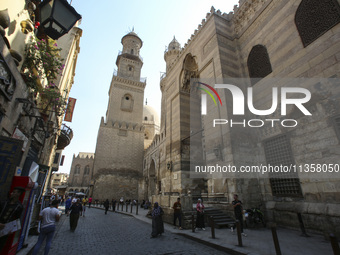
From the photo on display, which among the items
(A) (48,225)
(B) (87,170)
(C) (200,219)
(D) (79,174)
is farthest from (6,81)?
(D) (79,174)

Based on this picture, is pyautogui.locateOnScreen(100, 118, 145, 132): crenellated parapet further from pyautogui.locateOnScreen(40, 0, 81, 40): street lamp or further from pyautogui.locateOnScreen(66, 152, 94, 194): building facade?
pyautogui.locateOnScreen(40, 0, 81, 40): street lamp

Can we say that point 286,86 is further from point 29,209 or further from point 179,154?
point 29,209

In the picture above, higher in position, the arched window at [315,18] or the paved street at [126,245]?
the arched window at [315,18]

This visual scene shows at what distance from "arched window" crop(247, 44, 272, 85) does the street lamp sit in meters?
7.98

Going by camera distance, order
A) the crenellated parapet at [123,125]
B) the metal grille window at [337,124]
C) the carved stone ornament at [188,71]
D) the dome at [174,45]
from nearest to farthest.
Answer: the metal grille window at [337,124] → the carved stone ornament at [188,71] → the crenellated parapet at [123,125] → the dome at [174,45]

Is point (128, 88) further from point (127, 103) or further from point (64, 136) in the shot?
point (64, 136)

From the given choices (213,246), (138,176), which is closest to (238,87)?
(213,246)

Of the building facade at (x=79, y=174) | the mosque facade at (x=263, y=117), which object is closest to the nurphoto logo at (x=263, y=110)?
the mosque facade at (x=263, y=117)

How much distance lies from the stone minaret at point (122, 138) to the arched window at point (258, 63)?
2377 cm

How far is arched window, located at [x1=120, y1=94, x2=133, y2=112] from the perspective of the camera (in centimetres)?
3184

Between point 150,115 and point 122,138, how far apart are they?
15233mm

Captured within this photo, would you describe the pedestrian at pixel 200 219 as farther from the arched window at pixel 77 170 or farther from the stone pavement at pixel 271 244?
the arched window at pixel 77 170

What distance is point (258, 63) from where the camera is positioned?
28.5 feet

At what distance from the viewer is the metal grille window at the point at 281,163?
6.43 meters
